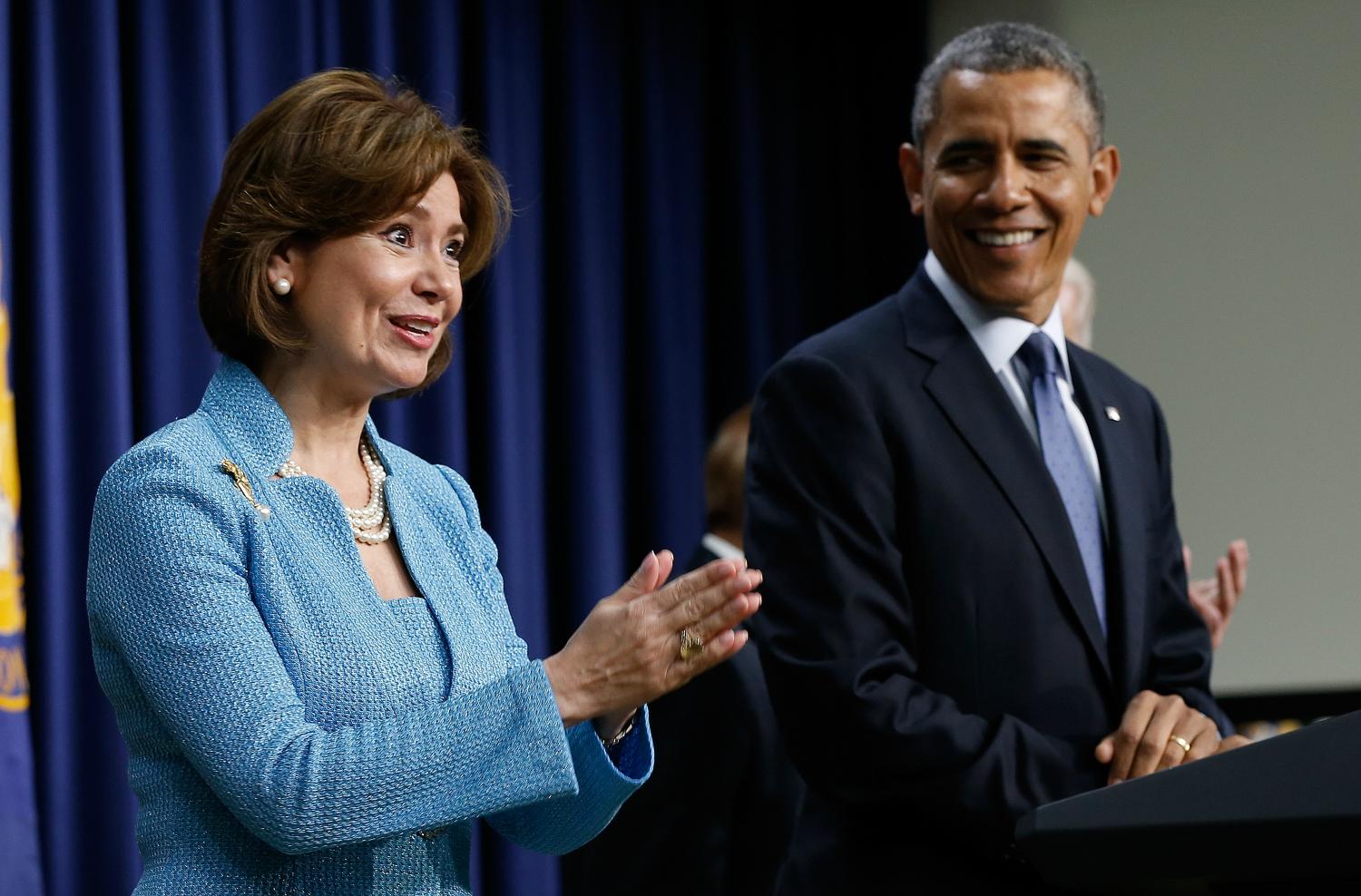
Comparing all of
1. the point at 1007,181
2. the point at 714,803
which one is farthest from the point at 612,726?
the point at 714,803

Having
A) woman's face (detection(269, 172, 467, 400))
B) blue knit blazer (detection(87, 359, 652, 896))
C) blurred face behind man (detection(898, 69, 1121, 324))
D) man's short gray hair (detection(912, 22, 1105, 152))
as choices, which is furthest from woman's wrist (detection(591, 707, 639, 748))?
man's short gray hair (detection(912, 22, 1105, 152))

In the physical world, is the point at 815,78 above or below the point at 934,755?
above

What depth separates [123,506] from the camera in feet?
5.11

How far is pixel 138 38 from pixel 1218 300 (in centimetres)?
262

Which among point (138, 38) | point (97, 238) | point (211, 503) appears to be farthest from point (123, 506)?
point (138, 38)

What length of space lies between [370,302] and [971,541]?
772 mm

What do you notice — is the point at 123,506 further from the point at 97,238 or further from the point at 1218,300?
the point at 1218,300

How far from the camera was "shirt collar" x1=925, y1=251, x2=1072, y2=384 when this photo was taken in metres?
2.19

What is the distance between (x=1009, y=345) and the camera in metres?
2.19

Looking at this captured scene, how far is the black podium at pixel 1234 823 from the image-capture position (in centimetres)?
89

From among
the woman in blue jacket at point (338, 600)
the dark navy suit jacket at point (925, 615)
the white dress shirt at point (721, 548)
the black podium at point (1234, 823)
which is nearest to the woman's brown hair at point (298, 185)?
the woman in blue jacket at point (338, 600)

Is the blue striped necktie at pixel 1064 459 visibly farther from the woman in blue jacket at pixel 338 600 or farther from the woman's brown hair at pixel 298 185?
the woman's brown hair at pixel 298 185

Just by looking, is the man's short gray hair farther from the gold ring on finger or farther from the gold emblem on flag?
the gold emblem on flag

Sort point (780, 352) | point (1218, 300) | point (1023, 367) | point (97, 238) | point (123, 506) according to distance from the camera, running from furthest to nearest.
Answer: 1. point (780, 352)
2. point (1218, 300)
3. point (97, 238)
4. point (1023, 367)
5. point (123, 506)
